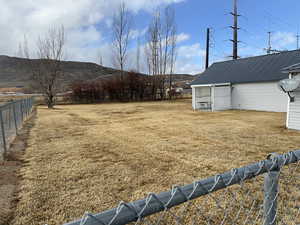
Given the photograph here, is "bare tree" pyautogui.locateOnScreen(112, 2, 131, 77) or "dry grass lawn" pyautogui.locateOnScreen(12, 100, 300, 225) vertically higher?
"bare tree" pyautogui.locateOnScreen(112, 2, 131, 77)

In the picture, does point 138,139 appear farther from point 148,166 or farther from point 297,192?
point 297,192

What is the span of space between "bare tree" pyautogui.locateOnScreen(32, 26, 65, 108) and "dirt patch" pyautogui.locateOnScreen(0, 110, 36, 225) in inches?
619

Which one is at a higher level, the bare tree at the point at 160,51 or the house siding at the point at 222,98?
the bare tree at the point at 160,51

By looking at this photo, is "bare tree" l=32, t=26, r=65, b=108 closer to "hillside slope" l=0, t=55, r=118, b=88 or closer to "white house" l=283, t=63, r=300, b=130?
"white house" l=283, t=63, r=300, b=130

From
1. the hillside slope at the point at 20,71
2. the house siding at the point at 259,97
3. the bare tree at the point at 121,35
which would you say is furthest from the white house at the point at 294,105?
the hillside slope at the point at 20,71

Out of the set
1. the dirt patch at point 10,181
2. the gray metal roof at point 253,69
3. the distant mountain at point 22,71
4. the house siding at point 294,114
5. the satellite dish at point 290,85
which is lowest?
the dirt patch at point 10,181

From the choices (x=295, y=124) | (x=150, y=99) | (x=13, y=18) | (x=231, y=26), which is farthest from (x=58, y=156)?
(x=150, y=99)

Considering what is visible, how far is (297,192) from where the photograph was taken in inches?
104

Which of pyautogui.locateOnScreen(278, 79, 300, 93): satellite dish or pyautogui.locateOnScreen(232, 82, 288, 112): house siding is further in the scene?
pyautogui.locateOnScreen(232, 82, 288, 112): house siding

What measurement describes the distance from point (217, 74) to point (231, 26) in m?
7.96

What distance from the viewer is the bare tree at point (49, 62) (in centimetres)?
1914

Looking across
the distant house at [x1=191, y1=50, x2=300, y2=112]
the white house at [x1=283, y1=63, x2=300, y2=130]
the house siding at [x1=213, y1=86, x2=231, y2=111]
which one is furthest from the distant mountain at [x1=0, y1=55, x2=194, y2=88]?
the white house at [x1=283, y1=63, x2=300, y2=130]

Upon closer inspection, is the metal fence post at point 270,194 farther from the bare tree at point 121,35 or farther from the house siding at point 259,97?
the bare tree at point 121,35

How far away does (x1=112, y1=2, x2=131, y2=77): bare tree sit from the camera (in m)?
26.8
